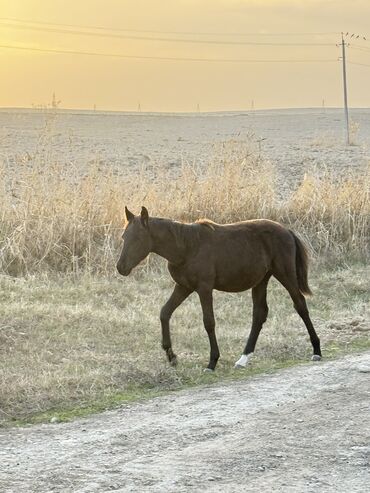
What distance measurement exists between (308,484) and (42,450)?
1.79m

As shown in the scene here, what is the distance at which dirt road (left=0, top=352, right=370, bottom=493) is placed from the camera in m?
5.03

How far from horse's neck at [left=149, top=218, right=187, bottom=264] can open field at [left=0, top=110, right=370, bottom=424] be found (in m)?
1.01

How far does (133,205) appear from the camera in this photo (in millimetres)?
13195

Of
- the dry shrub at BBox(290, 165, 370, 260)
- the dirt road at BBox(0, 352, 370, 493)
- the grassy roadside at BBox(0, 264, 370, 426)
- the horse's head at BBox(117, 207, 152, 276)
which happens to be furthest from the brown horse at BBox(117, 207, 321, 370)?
the dry shrub at BBox(290, 165, 370, 260)

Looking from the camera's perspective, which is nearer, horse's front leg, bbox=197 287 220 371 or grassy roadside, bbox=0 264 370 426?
grassy roadside, bbox=0 264 370 426

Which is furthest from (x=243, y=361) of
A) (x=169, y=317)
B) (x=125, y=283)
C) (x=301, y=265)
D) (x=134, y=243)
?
(x=125, y=283)

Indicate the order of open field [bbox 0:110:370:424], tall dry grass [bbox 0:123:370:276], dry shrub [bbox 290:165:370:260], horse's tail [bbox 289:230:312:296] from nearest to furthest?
open field [bbox 0:110:370:424] < horse's tail [bbox 289:230:312:296] < tall dry grass [bbox 0:123:370:276] < dry shrub [bbox 290:165:370:260]

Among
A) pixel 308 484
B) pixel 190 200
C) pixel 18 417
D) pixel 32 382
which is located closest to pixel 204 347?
pixel 32 382

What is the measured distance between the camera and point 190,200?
13.5 meters

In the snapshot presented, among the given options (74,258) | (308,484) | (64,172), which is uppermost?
(64,172)

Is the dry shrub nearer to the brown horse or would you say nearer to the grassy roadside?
the grassy roadside

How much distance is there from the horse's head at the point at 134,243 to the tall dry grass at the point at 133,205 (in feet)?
13.2

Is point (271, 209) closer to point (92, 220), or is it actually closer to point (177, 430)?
point (92, 220)

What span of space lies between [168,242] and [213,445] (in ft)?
8.68
